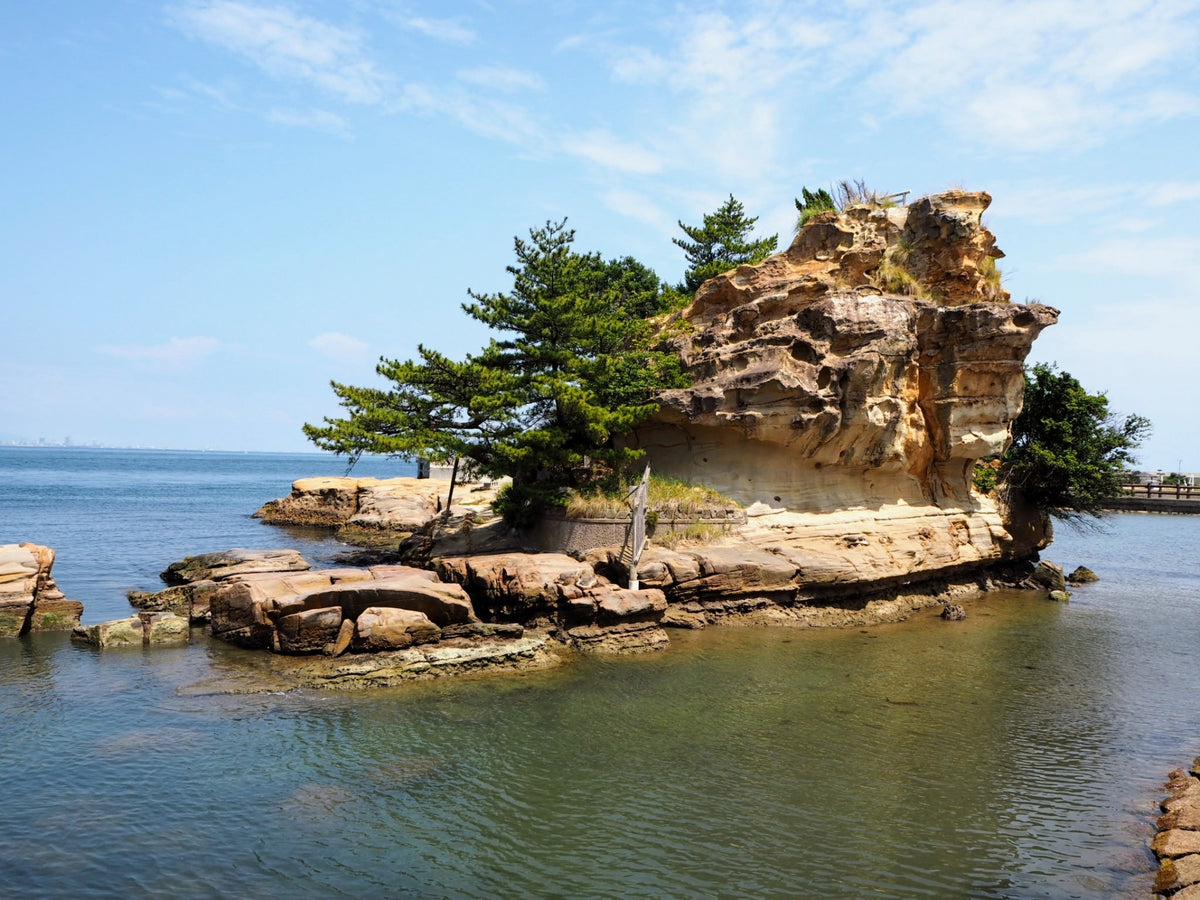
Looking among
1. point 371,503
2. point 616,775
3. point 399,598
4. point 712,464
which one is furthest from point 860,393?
point 371,503

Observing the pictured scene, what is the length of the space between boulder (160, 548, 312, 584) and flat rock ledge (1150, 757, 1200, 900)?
71.4 ft

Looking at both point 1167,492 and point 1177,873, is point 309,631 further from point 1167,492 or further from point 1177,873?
point 1167,492

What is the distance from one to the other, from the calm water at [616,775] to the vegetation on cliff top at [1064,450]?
479 inches

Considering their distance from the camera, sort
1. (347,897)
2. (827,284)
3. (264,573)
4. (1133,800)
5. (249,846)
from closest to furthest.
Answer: (347,897) → (249,846) → (1133,800) → (264,573) → (827,284)

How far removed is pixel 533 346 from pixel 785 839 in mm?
17928

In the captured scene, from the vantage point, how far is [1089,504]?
33281 millimetres

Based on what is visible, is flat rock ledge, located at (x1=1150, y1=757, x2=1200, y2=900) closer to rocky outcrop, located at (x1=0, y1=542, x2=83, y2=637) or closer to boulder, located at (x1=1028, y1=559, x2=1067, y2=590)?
boulder, located at (x1=1028, y1=559, x2=1067, y2=590)

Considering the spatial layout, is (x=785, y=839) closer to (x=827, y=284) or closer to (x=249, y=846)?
(x=249, y=846)

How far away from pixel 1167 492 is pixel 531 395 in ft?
208

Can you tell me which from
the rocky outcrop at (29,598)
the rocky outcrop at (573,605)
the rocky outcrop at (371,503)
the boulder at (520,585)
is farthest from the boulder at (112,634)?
the rocky outcrop at (371,503)

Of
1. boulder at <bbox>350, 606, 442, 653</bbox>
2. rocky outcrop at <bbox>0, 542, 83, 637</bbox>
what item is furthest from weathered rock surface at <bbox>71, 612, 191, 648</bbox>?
boulder at <bbox>350, 606, 442, 653</bbox>

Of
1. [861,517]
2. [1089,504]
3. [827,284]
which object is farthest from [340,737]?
[1089,504]

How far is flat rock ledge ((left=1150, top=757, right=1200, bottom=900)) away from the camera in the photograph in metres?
9.98

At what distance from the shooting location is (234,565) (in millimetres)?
26250
